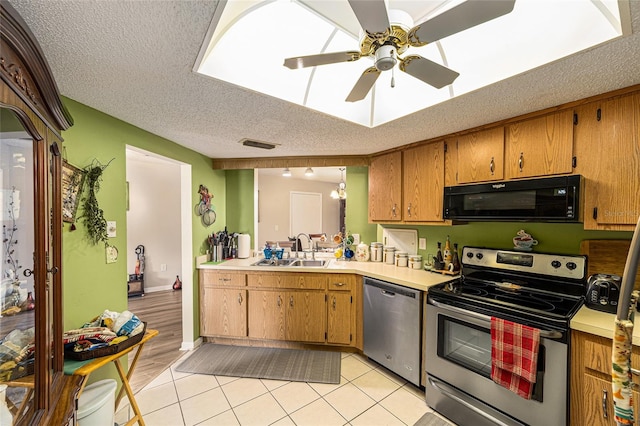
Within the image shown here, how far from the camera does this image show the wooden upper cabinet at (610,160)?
56.2 inches

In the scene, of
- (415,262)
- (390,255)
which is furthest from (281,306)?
(415,262)

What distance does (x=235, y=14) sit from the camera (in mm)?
1184

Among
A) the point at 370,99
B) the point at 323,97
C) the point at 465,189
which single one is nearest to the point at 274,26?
the point at 323,97

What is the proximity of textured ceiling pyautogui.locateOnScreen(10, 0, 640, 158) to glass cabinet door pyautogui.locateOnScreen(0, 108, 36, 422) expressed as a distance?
49 centimetres

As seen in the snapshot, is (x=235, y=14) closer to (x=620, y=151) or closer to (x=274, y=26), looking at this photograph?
(x=274, y=26)

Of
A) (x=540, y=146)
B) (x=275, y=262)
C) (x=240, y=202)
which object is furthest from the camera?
(x=240, y=202)

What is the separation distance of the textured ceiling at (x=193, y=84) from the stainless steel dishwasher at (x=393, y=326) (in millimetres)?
1403

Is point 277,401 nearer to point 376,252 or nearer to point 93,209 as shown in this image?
point 376,252

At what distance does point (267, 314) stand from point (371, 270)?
1.22 m

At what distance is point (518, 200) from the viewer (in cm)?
179

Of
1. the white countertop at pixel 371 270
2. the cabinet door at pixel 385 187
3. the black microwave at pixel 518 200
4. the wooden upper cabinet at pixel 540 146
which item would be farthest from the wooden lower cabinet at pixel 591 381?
the cabinet door at pixel 385 187

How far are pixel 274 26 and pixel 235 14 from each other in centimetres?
35

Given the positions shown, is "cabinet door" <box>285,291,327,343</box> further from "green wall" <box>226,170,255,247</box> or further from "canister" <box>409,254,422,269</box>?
"green wall" <box>226,170,255,247</box>

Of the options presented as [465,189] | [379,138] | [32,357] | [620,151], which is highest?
[379,138]
